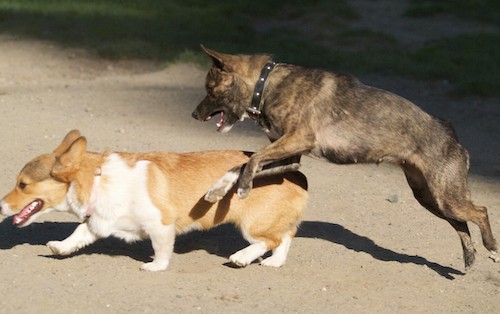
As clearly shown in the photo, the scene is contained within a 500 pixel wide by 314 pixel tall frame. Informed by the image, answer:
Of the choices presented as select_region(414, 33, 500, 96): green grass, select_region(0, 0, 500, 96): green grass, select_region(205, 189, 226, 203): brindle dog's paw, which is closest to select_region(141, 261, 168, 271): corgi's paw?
select_region(205, 189, 226, 203): brindle dog's paw

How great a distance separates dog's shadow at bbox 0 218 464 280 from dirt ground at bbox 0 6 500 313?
17 mm

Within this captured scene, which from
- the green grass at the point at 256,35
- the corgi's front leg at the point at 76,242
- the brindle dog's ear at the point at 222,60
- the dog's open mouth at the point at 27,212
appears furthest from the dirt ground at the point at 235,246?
the green grass at the point at 256,35

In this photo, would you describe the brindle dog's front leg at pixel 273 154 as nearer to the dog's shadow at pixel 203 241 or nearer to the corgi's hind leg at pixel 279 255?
the corgi's hind leg at pixel 279 255

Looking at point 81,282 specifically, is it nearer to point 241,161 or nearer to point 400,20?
point 241,161

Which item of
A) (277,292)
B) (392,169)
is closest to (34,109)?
(392,169)

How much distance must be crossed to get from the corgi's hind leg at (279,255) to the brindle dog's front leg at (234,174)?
514mm

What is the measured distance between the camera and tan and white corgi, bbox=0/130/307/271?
688cm

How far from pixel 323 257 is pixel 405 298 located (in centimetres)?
96

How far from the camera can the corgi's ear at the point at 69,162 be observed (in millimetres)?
6805

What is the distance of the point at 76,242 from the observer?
711 centimetres

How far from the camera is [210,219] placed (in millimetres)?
7234

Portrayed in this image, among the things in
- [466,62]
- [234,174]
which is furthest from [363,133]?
[466,62]

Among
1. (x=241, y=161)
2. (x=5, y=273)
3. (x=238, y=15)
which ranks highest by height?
(x=241, y=161)

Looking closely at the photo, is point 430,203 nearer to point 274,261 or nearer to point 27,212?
point 274,261
